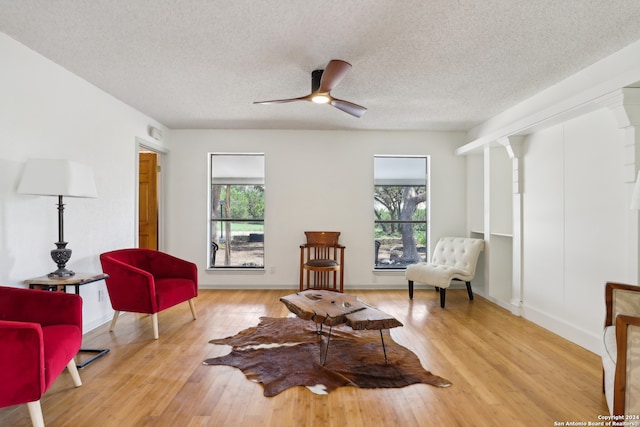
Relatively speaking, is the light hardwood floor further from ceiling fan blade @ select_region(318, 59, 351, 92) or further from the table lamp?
ceiling fan blade @ select_region(318, 59, 351, 92)

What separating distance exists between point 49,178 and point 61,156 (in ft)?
2.31

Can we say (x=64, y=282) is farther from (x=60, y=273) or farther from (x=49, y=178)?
(x=49, y=178)

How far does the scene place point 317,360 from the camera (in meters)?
2.64

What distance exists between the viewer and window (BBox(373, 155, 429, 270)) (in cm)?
554

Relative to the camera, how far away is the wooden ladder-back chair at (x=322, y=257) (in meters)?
4.96

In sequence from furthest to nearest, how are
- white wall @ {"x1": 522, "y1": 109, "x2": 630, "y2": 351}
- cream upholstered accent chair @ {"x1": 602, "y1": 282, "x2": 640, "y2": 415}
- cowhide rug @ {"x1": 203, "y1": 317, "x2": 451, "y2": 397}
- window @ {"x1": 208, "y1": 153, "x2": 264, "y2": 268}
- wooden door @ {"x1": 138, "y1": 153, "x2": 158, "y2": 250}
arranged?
window @ {"x1": 208, "y1": 153, "x2": 264, "y2": 268}, wooden door @ {"x1": 138, "y1": 153, "x2": 158, "y2": 250}, white wall @ {"x1": 522, "y1": 109, "x2": 630, "y2": 351}, cowhide rug @ {"x1": 203, "y1": 317, "x2": 451, "y2": 397}, cream upholstered accent chair @ {"x1": 602, "y1": 282, "x2": 640, "y2": 415}

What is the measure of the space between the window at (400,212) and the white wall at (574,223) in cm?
180

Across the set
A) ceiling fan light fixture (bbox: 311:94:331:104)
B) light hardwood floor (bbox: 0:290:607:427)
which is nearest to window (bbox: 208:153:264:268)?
light hardwood floor (bbox: 0:290:607:427)

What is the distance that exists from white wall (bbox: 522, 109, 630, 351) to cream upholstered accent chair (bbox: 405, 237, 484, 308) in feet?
2.16

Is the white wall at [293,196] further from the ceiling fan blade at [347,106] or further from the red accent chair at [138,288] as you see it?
the ceiling fan blade at [347,106]

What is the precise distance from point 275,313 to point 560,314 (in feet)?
9.86

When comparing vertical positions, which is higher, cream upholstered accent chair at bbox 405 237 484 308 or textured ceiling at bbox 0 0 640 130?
textured ceiling at bbox 0 0 640 130

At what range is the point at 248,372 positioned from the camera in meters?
2.46

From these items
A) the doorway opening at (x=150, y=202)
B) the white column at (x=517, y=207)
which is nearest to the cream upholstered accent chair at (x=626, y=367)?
the white column at (x=517, y=207)
